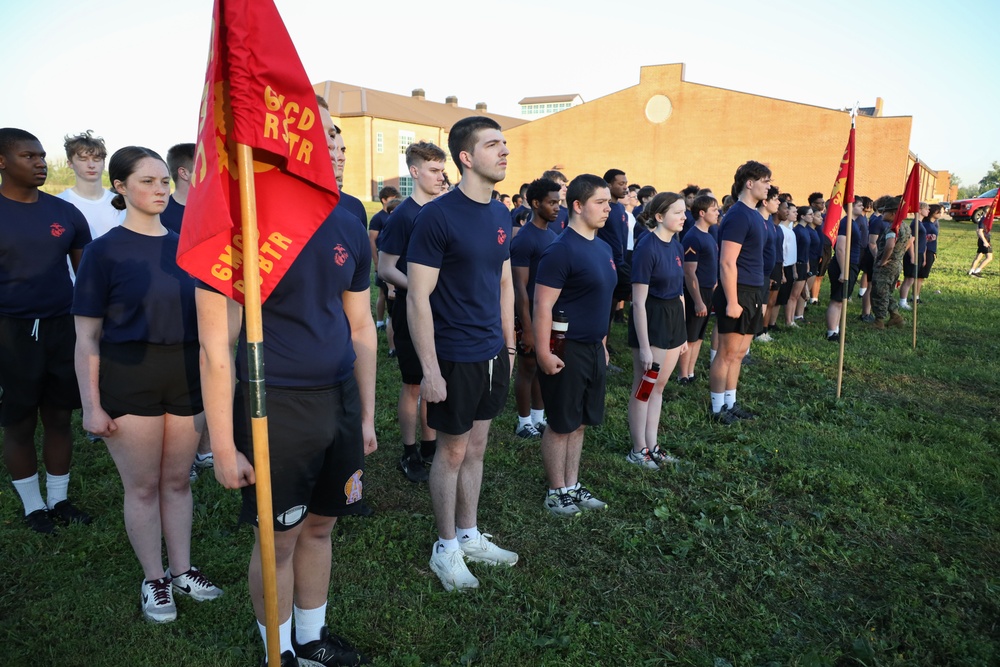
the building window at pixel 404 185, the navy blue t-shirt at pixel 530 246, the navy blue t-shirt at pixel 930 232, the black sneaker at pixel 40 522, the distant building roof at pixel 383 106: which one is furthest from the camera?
the building window at pixel 404 185

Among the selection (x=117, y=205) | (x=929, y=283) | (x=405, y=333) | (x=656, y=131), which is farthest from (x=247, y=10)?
(x=656, y=131)

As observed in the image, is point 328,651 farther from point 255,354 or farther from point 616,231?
point 616,231

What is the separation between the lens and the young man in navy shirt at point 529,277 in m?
5.66

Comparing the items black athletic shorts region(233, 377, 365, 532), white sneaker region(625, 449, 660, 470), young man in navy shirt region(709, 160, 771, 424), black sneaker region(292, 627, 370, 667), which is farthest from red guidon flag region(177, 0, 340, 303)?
young man in navy shirt region(709, 160, 771, 424)

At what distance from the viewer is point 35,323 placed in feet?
12.8

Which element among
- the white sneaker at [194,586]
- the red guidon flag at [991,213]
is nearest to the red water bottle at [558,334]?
the white sneaker at [194,586]

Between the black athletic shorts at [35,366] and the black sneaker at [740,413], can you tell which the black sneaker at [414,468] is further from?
the black sneaker at [740,413]

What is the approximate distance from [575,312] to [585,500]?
1.43 m

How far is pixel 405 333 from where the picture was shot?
492cm

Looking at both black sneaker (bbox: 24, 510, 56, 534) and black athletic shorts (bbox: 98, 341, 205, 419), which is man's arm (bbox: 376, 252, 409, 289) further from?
black sneaker (bbox: 24, 510, 56, 534)

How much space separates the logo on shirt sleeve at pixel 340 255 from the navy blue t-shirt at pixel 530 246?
353 cm

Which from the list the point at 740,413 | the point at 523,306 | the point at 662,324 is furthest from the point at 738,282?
the point at 523,306

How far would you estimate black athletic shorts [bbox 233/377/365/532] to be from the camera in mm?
2297

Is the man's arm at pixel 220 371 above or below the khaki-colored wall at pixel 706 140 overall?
below
